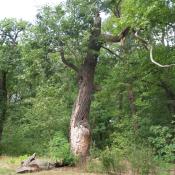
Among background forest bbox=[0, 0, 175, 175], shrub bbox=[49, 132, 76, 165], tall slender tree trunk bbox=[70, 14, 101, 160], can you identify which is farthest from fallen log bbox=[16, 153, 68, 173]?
tall slender tree trunk bbox=[70, 14, 101, 160]

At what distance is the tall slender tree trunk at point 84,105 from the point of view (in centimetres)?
1506

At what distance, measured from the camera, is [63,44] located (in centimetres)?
1498

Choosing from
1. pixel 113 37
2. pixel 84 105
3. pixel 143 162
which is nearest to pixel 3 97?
pixel 113 37

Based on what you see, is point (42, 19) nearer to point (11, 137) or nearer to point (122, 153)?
point (122, 153)

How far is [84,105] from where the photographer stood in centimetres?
1544

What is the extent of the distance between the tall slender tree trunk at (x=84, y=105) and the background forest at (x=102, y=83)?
1.05ft

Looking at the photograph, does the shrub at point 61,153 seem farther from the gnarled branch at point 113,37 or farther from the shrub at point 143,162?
the gnarled branch at point 113,37

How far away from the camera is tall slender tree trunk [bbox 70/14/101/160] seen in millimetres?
15062

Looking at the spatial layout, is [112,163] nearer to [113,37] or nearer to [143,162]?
[143,162]

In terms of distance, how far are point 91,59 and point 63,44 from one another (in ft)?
4.71

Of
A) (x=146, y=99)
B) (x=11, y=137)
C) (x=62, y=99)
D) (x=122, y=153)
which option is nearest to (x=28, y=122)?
(x=11, y=137)

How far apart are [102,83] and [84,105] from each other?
24.2 ft

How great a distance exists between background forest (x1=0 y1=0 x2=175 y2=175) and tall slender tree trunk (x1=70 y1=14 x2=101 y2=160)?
321 millimetres

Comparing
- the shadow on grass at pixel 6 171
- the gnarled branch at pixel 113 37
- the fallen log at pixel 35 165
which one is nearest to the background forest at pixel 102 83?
the gnarled branch at pixel 113 37
